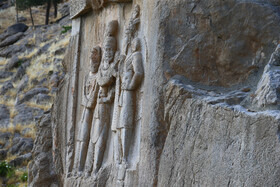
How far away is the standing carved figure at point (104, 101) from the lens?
635cm

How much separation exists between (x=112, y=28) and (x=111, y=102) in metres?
1.09

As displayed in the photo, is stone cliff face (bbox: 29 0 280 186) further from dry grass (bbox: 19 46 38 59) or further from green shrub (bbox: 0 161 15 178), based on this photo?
dry grass (bbox: 19 46 38 59)

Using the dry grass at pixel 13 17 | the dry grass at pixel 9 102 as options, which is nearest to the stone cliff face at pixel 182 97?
the dry grass at pixel 9 102

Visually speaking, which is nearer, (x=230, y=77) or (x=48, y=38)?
(x=230, y=77)

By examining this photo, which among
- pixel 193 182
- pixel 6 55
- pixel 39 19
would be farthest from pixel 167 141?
pixel 39 19

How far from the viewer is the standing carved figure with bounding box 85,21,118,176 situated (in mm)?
6348

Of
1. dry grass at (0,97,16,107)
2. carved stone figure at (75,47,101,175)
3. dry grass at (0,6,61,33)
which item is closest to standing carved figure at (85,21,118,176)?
carved stone figure at (75,47,101,175)

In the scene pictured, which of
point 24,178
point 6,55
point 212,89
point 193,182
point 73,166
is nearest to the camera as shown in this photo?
point 193,182

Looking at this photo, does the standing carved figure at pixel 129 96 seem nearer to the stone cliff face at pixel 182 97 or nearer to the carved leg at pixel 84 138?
the stone cliff face at pixel 182 97

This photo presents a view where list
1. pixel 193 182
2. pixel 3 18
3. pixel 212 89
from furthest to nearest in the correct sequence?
pixel 3 18
pixel 212 89
pixel 193 182

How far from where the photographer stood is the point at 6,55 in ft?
72.2

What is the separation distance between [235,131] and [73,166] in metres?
4.09

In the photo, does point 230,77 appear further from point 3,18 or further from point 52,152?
point 3,18

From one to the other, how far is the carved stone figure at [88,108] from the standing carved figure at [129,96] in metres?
1.25
